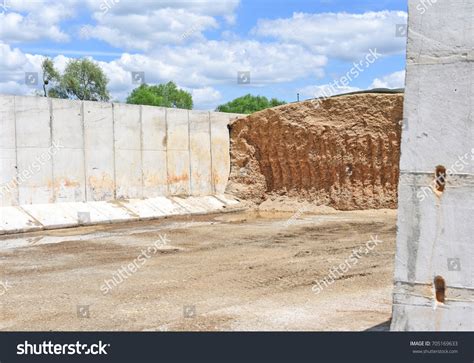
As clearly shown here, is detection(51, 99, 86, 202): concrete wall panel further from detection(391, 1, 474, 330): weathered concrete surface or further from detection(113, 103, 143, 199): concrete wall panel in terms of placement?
detection(391, 1, 474, 330): weathered concrete surface

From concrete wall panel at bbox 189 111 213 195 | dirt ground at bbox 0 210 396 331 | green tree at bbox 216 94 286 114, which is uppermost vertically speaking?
green tree at bbox 216 94 286 114

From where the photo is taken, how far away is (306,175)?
1889 cm

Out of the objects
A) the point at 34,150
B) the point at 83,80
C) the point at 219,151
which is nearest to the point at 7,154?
the point at 34,150

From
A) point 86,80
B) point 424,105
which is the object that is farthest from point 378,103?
point 86,80

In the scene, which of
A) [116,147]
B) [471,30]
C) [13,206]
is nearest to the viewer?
[471,30]

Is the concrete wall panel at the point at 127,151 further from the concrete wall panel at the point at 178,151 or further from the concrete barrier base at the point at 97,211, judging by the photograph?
the concrete wall panel at the point at 178,151

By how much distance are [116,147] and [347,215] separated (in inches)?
260

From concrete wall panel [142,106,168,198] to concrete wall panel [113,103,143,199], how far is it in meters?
0.21

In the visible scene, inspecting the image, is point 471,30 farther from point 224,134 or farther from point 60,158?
point 224,134

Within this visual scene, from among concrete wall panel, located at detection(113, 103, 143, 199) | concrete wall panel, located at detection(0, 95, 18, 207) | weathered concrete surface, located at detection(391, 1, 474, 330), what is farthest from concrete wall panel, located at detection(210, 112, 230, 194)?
weathered concrete surface, located at detection(391, 1, 474, 330)

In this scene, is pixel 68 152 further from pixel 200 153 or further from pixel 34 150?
pixel 200 153

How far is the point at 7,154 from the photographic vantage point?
44.0ft

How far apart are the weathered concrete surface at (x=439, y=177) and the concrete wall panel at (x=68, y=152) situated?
37.2 feet

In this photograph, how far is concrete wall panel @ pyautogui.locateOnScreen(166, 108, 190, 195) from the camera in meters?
17.8
